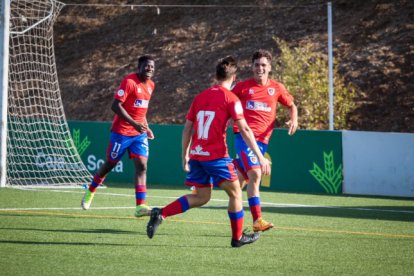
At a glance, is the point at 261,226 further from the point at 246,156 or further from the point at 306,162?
the point at 306,162

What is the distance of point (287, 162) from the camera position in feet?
67.1

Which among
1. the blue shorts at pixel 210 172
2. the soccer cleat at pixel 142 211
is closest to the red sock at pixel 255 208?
the blue shorts at pixel 210 172

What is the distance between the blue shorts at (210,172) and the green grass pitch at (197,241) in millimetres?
730

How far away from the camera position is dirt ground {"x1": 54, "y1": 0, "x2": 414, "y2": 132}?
25828 mm

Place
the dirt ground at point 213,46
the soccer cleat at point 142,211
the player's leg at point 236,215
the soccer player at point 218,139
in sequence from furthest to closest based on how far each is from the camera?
the dirt ground at point 213,46
the soccer cleat at point 142,211
the player's leg at point 236,215
the soccer player at point 218,139

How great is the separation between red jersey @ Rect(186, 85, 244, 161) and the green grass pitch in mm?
1068

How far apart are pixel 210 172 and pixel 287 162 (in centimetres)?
1091

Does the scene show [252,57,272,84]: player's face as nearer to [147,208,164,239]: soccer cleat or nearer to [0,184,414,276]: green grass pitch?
[0,184,414,276]: green grass pitch

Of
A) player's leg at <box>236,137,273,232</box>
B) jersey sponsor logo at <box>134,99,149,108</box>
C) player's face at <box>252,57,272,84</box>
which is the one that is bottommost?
player's leg at <box>236,137,273,232</box>

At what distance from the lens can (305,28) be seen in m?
29.9

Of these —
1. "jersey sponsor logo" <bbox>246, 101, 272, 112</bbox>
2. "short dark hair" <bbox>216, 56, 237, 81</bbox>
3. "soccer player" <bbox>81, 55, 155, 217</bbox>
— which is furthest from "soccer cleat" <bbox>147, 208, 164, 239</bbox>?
"soccer player" <bbox>81, 55, 155, 217</bbox>

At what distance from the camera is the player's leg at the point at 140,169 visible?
12.4 m

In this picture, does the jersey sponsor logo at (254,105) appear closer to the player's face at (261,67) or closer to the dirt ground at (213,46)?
the player's face at (261,67)

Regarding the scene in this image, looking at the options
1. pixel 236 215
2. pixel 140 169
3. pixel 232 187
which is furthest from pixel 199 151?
pixel 140 169
